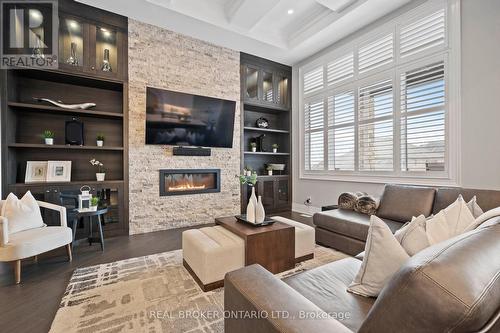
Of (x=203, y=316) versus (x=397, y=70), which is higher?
(x=397, y=70)

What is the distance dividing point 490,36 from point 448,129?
3.74ft

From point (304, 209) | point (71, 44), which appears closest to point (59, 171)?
point (71, 44)

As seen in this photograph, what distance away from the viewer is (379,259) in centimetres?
105

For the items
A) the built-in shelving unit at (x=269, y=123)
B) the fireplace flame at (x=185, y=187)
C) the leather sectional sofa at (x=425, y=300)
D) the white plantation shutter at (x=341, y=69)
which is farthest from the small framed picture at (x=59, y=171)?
the white plantation shutter at (x=341, y=69)

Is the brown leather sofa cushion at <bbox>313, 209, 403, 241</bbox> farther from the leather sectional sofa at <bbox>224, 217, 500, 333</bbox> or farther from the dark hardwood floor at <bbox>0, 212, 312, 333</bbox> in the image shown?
the dark hardwood floor at <bbox>0, 212, 312, 333</bbox>

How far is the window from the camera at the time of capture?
3193 mm

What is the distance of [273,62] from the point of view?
17.5 ft

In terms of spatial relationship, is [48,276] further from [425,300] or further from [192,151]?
[425,300]

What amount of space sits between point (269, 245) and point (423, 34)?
12.3ft

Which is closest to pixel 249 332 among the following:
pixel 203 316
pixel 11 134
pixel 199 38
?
pixel 203 316

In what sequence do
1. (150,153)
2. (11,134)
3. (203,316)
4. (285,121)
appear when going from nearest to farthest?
(203,316) → (11,134) → (150,153) → (285,121)

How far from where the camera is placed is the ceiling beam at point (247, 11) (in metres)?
3.55

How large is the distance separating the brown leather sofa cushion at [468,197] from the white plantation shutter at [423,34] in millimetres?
2087

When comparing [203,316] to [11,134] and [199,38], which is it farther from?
[199,38]
